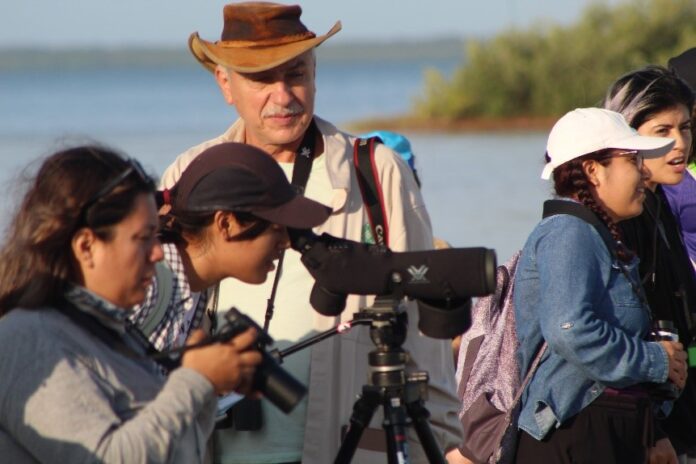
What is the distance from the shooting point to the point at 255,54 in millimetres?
3994

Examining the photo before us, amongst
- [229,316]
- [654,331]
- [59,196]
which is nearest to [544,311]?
[654,331]

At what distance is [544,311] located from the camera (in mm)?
3803

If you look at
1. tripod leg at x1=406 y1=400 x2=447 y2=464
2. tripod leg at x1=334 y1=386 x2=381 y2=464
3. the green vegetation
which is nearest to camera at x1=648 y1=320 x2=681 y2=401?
tripod leg at x1=406 y1=400 x2=447 y2=464

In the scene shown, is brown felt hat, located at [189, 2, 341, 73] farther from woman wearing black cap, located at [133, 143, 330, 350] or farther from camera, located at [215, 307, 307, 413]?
camera, located at [215, 307, 307, 413]

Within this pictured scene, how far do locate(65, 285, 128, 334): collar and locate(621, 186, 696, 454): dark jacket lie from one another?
6.31 ft

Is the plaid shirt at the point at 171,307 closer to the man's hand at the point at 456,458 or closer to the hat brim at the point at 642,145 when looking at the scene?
the hat brim at the point at 642,145

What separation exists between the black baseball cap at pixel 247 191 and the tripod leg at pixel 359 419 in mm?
391

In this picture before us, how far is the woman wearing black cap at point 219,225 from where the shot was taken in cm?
317

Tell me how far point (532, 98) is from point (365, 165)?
2100cm

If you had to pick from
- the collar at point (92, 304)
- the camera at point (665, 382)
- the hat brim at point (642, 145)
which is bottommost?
the camera at point (665, 382)

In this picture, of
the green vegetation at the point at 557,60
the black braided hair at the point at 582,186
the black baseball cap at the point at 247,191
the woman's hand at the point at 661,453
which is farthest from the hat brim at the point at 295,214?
the green vegetation at the point at 557,60

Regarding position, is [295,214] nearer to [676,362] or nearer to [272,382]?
[272,382]

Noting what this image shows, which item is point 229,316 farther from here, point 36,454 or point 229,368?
point 36,454

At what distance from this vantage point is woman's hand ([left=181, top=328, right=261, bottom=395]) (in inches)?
108
